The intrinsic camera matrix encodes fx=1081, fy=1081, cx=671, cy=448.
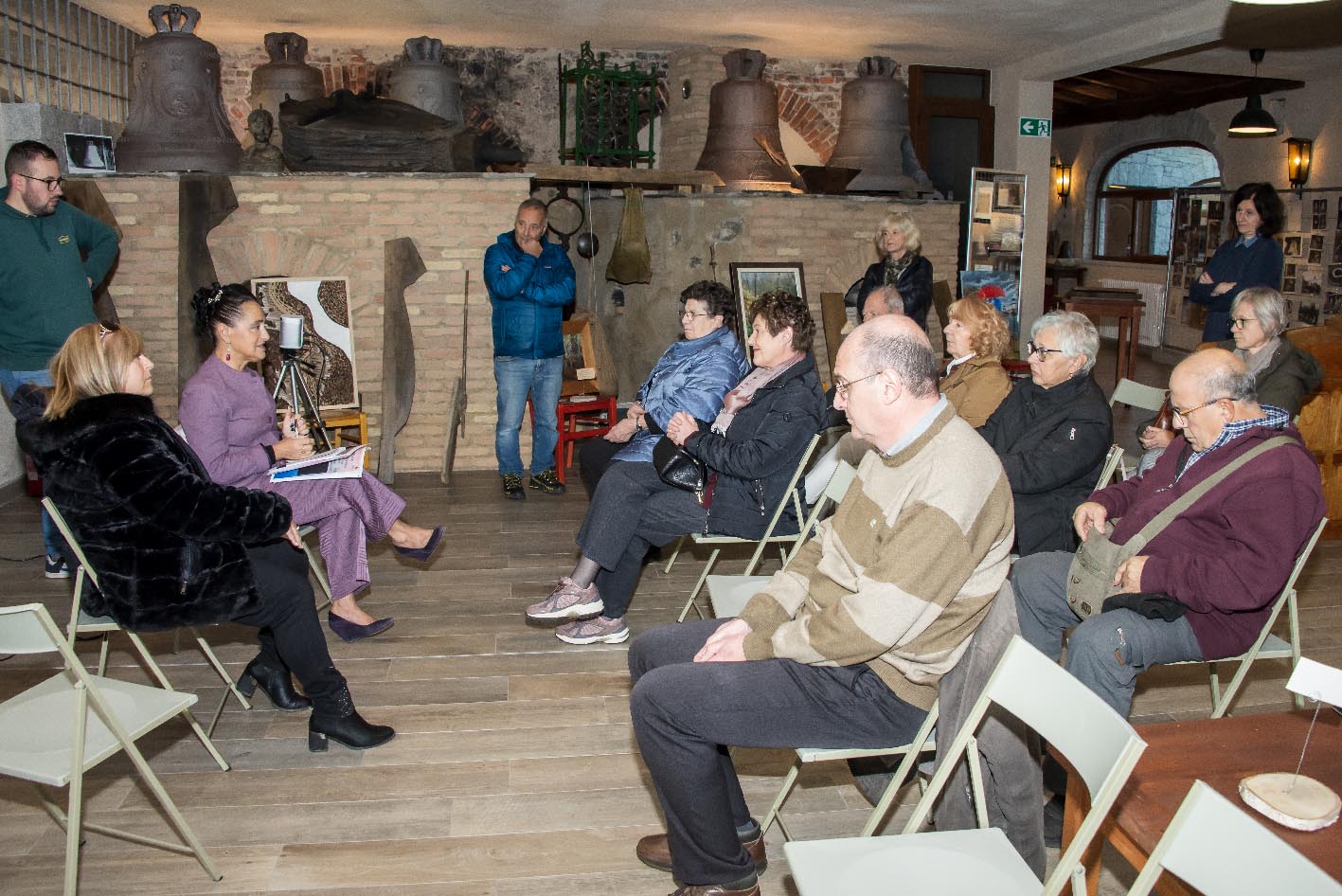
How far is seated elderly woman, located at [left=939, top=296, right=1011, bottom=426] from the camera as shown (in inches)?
155

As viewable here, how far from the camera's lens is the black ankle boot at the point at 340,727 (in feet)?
10.7

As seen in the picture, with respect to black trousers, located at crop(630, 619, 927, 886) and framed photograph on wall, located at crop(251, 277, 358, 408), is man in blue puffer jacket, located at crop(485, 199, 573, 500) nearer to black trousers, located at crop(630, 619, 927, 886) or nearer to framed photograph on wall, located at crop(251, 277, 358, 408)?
framed photograph on wall, located at crop(251, 277, 358, 408)

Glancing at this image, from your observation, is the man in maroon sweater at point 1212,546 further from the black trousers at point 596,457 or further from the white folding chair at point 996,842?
the black trousers at point 596,457

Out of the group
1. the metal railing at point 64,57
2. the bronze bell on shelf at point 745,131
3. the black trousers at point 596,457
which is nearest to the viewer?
the black trousers at point 596,457

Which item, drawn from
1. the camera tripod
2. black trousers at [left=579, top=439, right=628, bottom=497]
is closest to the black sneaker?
the camera tripod

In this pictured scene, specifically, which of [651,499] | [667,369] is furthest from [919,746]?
[667,369]

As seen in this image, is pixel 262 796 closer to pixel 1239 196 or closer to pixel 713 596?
pixel 713 596

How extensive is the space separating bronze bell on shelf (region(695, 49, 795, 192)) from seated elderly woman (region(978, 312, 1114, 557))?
5639 millimetres

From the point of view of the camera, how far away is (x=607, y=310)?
28.1 ft

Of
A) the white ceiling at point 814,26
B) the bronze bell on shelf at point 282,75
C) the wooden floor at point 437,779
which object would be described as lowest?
the wooden floor at point 437,779

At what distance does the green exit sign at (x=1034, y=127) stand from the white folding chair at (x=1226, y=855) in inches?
365

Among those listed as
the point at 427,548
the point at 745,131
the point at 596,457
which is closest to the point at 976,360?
the point at 596,457

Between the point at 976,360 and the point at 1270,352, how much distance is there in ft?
3.89

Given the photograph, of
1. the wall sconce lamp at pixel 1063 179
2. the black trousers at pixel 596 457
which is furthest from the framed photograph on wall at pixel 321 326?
the wall sconce lamp at pixel 1063 179
